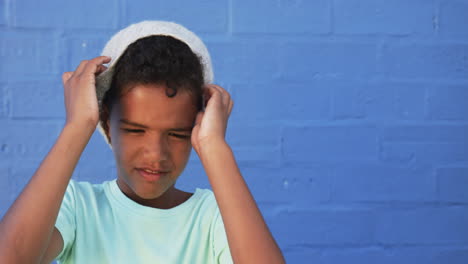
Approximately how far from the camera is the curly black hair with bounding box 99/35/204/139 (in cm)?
137

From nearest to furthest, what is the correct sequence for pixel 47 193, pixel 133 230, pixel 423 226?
pixel 47 193
pixel 133 230
pixel 423 226

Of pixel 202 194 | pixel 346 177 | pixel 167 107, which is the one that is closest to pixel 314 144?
pixel 346 177

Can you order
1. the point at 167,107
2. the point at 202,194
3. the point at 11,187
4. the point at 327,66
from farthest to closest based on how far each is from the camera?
the point at 327,66 → the point at 11,187 → the point at 202,194 → the point at 167,107

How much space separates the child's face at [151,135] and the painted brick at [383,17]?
107cm

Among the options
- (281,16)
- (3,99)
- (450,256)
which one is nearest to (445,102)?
(450,256)

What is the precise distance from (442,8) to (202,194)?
1321mm

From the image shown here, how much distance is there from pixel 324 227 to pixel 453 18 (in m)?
0.93

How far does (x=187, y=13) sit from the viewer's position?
2205 mm

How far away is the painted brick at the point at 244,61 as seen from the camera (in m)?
2.21

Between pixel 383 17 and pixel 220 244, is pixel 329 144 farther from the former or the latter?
pixel 220 244

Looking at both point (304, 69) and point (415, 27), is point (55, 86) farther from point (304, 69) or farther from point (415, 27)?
point (415, 27)

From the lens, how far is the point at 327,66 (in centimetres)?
227

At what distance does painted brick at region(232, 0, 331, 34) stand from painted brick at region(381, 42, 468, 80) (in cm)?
27

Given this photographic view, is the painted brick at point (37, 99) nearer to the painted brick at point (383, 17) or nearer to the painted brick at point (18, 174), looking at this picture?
the painted brick at point (18, 174)
